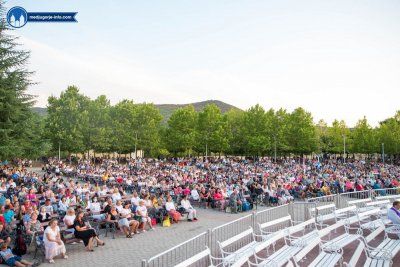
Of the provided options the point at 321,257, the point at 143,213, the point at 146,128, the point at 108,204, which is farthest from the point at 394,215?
the point at 146,128

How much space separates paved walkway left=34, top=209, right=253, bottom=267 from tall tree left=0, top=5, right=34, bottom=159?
15.5 m

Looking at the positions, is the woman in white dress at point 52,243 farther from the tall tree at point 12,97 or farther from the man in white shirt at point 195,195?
the tall tree at point 12,97

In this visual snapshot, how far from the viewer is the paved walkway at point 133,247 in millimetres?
9586

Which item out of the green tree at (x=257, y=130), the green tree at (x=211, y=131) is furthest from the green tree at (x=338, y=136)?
the green tree at (x=211, y=131)

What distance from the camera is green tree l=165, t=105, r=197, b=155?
6194cm

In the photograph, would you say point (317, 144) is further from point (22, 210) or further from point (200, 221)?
point (22, 210)

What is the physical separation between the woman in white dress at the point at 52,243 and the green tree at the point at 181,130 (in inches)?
2028

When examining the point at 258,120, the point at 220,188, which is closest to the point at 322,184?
the point at 220,188

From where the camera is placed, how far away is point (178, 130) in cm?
6362

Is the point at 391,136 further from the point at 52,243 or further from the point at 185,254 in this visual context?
the point at 52,243

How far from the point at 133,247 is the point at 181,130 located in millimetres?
52703

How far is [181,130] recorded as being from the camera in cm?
6362

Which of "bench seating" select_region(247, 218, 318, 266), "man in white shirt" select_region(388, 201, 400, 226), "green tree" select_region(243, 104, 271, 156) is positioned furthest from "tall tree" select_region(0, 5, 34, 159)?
"green tree" select_region(243, 104, 271, 156)

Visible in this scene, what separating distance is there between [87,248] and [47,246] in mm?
1319
